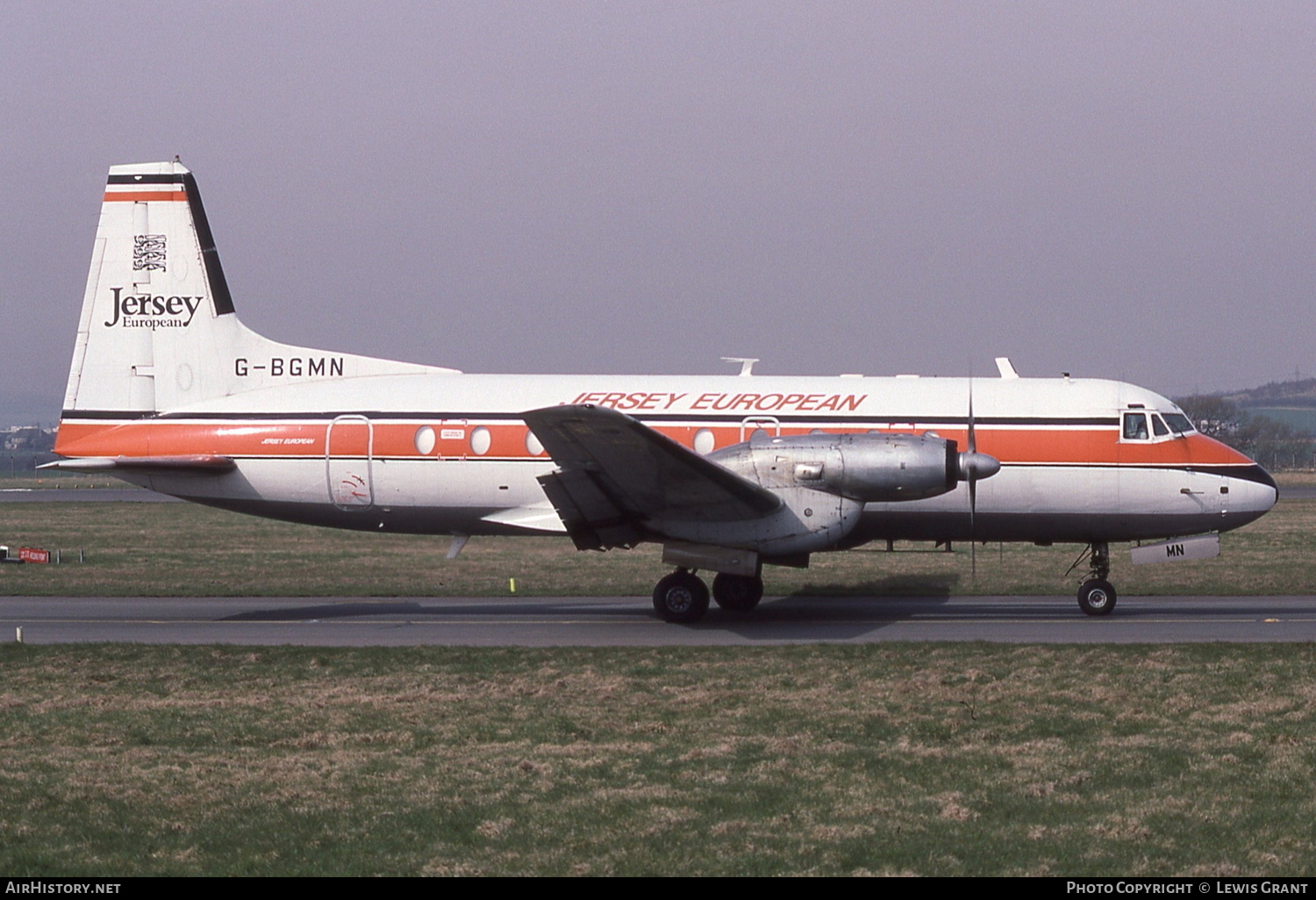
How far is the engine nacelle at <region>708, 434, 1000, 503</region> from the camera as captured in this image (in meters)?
17.0

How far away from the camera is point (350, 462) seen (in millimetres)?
19031

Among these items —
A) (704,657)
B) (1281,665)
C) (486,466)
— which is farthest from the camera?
(486,466)

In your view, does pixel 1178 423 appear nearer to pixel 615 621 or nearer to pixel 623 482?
Result: pixel 623 482

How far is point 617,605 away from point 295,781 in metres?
11.6

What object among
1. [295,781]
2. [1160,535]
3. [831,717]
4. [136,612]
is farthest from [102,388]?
[1160,535]

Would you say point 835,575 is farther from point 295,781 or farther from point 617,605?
point 295,781

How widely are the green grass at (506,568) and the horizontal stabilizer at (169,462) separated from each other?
445 cm

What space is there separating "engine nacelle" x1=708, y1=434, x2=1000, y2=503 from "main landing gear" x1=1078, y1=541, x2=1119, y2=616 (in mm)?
2957

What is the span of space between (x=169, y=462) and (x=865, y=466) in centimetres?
1048

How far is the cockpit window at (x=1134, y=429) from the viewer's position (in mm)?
18953

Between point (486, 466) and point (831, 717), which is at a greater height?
point (486, 466)

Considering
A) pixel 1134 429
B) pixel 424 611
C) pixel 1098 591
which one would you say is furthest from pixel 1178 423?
pixel 424 611

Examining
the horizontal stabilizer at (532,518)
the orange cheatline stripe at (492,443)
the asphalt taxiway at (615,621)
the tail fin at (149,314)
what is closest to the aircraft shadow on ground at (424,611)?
the asphalt taxiway at (615,621)

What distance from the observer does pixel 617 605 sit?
69.0ft
